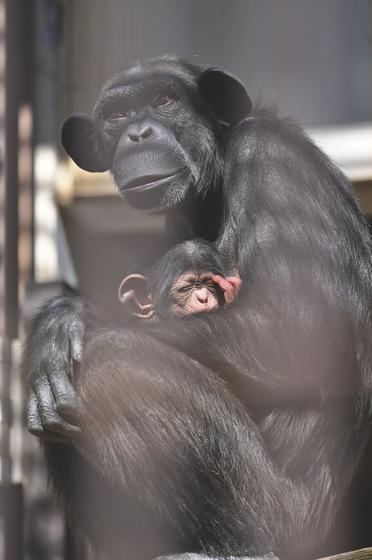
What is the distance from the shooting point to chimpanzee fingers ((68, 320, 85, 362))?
2.31 meters

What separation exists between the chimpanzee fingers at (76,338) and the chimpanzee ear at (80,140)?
2.36 feet

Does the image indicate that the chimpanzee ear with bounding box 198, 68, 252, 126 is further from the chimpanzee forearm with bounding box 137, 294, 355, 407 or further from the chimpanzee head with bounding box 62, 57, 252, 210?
the chimpanzee forearm with bounding box 137, 294, 355, 407

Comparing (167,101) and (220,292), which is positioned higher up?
(167,101)

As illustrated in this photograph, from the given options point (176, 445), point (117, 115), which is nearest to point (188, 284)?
point (176, 445)

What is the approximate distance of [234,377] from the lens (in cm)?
234

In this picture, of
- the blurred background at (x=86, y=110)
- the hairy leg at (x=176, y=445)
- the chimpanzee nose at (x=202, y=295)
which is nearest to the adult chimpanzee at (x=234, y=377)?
the hairy leg at (x=176, y=445)

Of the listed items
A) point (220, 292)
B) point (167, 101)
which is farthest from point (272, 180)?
point (167, 101)

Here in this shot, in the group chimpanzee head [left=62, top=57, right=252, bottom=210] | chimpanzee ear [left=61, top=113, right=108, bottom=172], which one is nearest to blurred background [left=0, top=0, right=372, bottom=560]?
chimpanzee ear [left=61, top=113, right=108, bottom=172]

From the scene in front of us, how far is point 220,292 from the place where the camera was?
2516 mm

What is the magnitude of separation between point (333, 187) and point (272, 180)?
154 mm

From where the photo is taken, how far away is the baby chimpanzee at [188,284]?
8.21 feet

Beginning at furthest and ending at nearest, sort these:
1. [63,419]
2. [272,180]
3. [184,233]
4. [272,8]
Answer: [272,8] < [184,233] < [272,180] < [63,419]

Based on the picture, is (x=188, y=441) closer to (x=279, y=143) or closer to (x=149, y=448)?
(x=149, y=448)

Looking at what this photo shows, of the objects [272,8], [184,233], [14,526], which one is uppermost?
[272,8]
